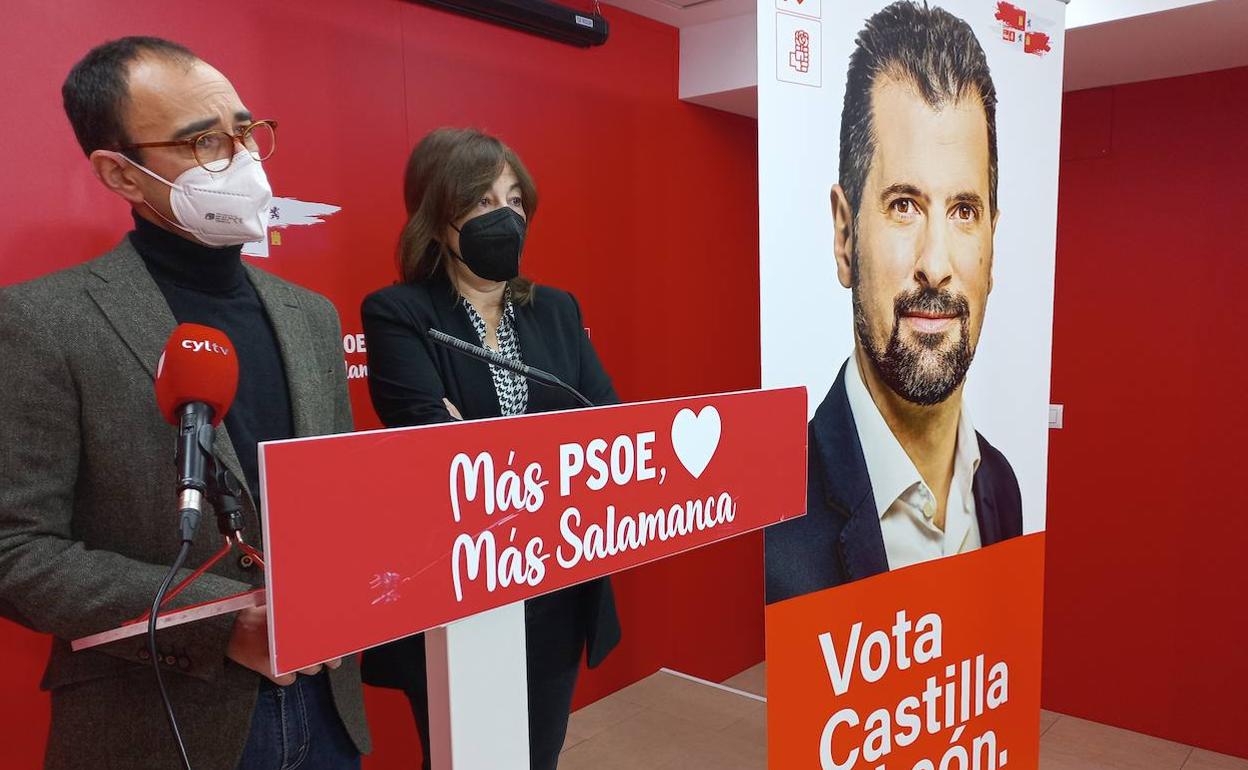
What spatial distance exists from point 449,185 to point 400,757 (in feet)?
5.82

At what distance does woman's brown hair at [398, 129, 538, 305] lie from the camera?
1.60 meters

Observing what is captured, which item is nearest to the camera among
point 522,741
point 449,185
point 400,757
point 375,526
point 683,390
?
point 375,526

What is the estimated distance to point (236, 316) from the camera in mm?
1189

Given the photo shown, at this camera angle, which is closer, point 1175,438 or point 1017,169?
point 1017,169

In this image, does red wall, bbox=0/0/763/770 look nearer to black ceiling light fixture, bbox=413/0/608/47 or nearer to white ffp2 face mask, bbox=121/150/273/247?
black ceiling light fixture, bbox=413/0/608/47

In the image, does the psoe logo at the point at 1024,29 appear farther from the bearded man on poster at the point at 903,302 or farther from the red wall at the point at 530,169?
the red wall at the point at 530,169

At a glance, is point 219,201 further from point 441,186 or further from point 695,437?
point 695,437

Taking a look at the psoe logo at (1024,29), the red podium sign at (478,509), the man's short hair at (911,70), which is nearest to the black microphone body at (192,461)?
the red podium sign at (478,509)

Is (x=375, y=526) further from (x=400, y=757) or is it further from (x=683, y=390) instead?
(x=683, y=390)

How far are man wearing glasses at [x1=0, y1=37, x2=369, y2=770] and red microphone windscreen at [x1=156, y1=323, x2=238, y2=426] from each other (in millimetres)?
190

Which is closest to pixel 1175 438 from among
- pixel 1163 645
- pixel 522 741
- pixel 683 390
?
pixel 1163 645

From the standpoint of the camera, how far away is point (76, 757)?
3.44 feet

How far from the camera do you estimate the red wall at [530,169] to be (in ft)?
6.01

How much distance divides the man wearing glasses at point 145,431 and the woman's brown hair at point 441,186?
41cm
